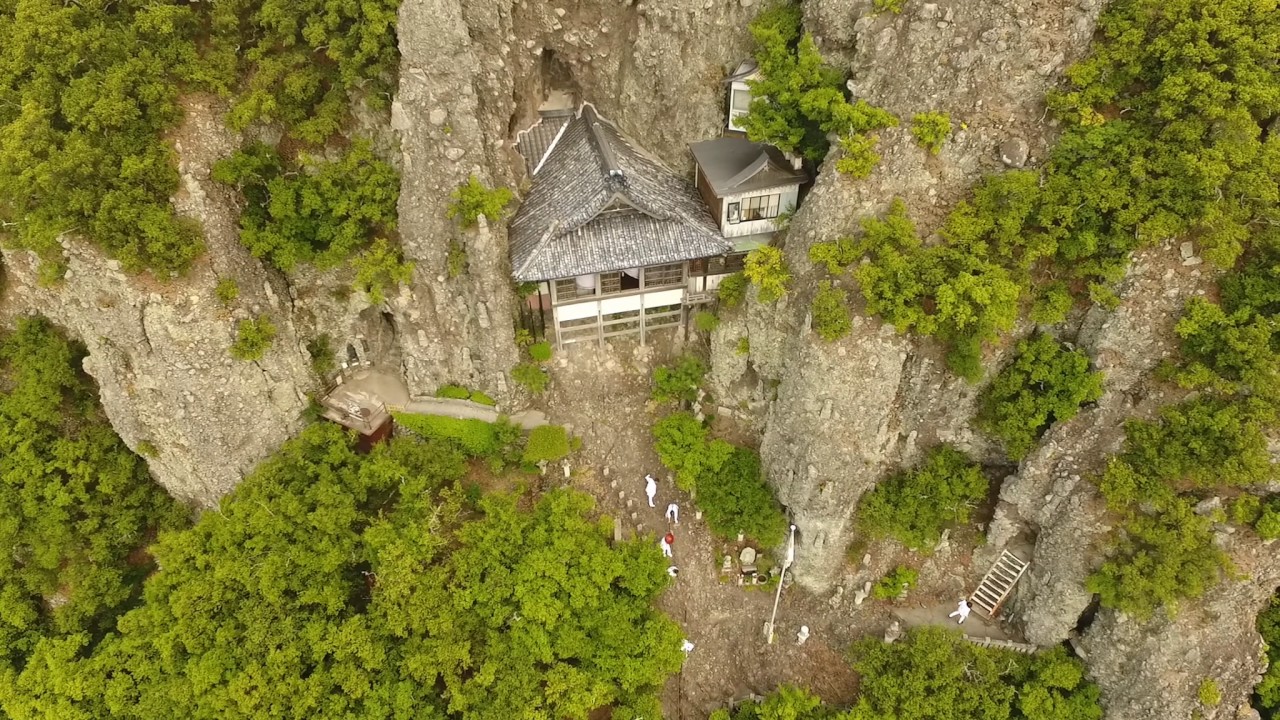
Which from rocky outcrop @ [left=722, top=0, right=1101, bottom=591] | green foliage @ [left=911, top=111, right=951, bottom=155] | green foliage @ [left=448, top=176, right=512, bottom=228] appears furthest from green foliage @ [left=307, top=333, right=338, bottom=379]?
green foliage @ [left=911, top=111, right=951, bottom=155]

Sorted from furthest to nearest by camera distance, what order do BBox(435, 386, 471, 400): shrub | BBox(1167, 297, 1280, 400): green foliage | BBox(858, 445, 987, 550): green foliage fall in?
1. BBox(435, 386, 471, 400): shrub
2. BBox(858, 445, 987, 550): green foliage
3. BBox(1167, 297, 1280, 400): green foliage

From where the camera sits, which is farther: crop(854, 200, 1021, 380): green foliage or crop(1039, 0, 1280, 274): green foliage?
crop(854, 200, 1021, 380): green foliage

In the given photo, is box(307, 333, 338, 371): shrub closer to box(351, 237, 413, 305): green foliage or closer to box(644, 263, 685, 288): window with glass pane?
box(351, 237, 413, 305): green foliage

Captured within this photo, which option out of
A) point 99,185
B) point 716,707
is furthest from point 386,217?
point 716,707

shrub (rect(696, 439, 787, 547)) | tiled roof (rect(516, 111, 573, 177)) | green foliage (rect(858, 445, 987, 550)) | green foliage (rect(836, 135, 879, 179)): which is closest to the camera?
green foliage (rect(836, 135, 879, 179))

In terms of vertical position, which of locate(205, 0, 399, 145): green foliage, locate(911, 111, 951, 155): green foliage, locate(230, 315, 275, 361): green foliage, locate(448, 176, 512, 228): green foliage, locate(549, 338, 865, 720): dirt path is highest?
locate(205, 0, 399, 145): green foliage

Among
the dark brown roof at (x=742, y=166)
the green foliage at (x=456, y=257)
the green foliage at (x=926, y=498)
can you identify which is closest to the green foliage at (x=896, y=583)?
the green foliage at (x=926, y=498)

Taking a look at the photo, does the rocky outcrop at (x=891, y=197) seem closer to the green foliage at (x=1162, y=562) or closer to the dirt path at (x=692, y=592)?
the dirt path at (x=692, y=592)
